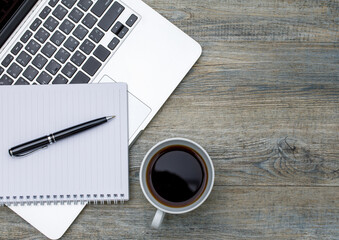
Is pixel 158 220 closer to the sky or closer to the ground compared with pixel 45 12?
closer to the ground

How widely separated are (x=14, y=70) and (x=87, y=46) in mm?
127

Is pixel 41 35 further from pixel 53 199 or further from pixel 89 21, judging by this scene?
pixel 53 199

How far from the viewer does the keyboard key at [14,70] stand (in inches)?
24.5

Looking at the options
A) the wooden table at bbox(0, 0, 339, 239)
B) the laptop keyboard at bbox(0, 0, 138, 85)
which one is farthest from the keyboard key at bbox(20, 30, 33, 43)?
the wooden table at bbox(0, 0, 339, 239)

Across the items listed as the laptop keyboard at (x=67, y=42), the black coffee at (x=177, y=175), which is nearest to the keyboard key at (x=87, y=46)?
the laptop keyboard at (x=67, y=42)

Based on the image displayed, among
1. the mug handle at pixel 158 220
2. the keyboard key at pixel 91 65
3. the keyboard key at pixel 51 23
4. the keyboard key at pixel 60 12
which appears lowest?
the mug handle at pixel 158 220

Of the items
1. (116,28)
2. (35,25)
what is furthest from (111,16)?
(35,25)

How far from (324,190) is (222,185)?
0.18 meters

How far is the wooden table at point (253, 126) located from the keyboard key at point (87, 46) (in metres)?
0.14

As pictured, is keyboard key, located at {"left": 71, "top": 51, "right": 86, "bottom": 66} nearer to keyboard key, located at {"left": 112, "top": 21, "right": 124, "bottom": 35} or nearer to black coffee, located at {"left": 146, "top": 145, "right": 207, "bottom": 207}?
keyboard key, located at {"left": 112, "top": 21, "right": 124, "bottom": 35}

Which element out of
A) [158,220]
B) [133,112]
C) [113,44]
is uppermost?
[113,44]

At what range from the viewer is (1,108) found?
634 millimetres

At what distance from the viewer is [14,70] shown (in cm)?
62

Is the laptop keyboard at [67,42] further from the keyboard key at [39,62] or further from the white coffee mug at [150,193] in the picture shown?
the white coffee mug at [150,193]
